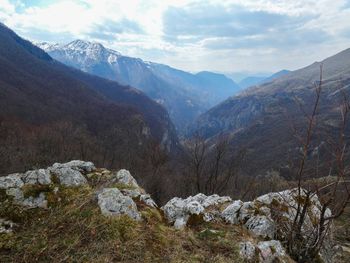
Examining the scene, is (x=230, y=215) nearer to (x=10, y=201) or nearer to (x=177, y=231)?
(x=177, y=231)

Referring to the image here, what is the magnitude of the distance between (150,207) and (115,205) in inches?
59.7

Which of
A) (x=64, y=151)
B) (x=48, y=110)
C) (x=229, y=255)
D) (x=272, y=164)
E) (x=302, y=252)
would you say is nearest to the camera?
(x=229, y=255)

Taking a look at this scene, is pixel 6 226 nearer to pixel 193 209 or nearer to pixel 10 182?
pixel 10 182

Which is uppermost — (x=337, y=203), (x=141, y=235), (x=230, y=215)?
(x=337, y=203)

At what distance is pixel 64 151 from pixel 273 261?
8335 cm

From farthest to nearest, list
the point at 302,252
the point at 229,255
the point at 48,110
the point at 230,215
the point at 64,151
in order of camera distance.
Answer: the point at 48,110 < the point at 64,151 < the point at 230,215 < the point at 302,252 < the point at 229,255

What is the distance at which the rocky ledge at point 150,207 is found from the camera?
8.09 meters

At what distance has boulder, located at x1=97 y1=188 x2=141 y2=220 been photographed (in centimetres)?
813

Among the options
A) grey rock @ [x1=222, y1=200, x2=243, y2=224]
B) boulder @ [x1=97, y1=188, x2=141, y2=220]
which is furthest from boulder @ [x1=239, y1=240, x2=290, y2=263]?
boulder @ [x1=97, y1=188, x2=141, y2=220]

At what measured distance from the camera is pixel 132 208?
8523 millimetres

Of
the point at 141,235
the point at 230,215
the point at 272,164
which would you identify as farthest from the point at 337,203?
the point at 272,164

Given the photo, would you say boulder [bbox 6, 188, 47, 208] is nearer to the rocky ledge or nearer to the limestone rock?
the rocky ledge

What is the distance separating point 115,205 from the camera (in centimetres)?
832

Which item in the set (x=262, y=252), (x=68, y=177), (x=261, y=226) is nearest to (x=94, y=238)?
(x=68, y=177)
